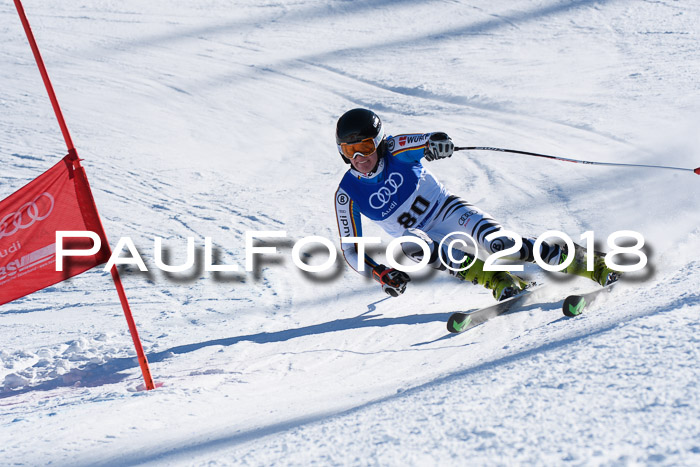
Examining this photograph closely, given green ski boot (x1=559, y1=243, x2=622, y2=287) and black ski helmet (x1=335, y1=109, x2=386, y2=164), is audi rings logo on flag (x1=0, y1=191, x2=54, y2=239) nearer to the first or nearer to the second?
black ski helmet (x1=335, y1=109, x2=386, y2=164)

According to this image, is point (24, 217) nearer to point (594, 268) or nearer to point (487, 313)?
point (487, 313)

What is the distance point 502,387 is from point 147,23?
11913 mm

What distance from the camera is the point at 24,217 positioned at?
11.8 feet

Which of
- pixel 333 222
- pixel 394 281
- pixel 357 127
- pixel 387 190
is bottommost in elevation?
pixel 333 222

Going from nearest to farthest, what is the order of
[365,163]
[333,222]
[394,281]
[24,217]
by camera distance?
[24,217]
[394,281]
[365,163]
[333,222]

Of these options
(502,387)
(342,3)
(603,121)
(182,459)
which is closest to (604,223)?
(603,121)

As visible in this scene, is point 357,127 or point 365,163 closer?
point 357,127

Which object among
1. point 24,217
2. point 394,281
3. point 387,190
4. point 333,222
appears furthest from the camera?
point 333,222

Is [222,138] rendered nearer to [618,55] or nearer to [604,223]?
[604,223]

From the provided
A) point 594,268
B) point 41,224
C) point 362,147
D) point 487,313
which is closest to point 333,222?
point 362,147

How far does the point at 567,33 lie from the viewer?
37.4ft
